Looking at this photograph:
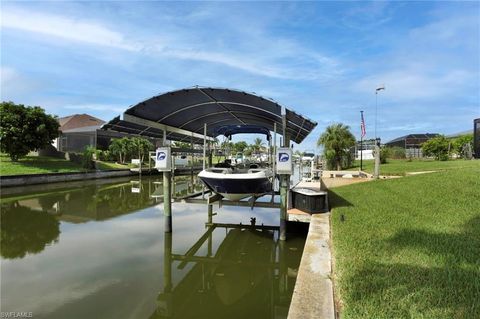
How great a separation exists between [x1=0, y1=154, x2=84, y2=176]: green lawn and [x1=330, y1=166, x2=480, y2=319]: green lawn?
23479mm

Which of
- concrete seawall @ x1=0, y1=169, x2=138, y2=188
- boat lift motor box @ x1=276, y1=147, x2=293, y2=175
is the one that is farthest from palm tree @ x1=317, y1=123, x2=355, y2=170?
boat lift motor box @ x1=276, y1=147, x2=293, y2=175

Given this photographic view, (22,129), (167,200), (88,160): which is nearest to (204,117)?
(167,200)

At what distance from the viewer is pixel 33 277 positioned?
240 inches

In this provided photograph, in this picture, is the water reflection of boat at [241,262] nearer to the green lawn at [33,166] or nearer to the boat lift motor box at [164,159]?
the boat lift motor box at [164,159]

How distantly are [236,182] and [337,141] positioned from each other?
23.3 metres

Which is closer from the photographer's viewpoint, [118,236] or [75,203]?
[118,236]

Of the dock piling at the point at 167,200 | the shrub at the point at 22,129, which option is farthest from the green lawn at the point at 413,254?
the shrub at the point at 22,129

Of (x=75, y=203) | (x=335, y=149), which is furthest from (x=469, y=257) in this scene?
(x=335, y=149)

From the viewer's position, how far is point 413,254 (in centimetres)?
473

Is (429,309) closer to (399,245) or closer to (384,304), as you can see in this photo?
(384,304)

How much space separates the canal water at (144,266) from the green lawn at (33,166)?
1265 cm

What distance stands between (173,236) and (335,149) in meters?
24.0

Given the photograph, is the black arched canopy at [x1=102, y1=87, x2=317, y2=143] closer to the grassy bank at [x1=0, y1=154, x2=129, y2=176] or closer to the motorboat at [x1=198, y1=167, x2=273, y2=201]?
the motorboat at [x1=198, y1=167, x2=273, y2=201]

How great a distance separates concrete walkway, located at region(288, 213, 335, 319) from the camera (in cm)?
340
